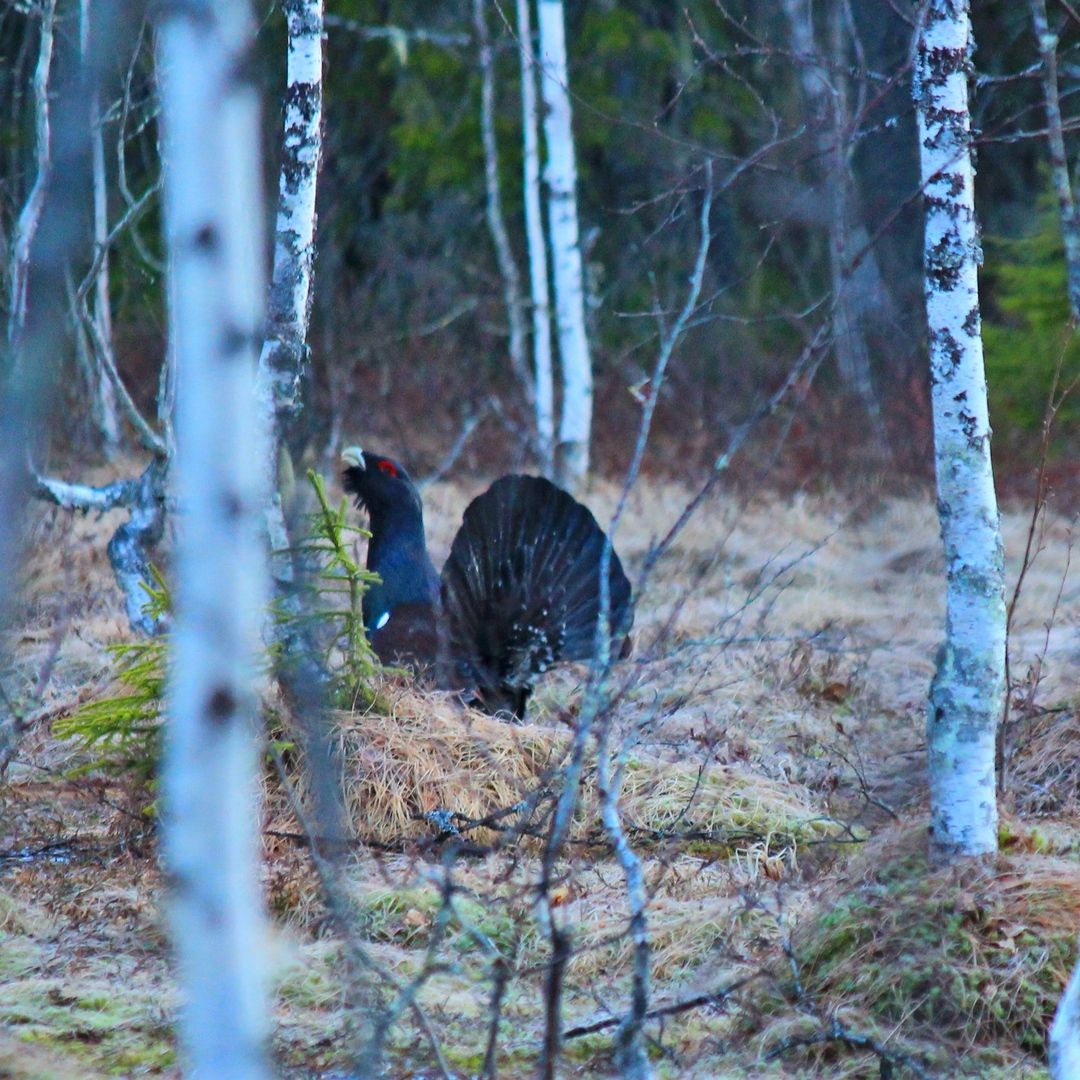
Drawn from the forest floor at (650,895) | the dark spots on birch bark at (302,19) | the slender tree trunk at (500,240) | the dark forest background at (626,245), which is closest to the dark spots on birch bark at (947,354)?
the forest floor at (650,895)

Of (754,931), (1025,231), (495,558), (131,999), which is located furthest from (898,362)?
(131,999)

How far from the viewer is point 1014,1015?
3.20m

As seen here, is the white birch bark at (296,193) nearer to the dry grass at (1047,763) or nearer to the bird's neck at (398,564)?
the bird's neck at (398,564)

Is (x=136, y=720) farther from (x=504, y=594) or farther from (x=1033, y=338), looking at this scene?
(x=1033, y=338)

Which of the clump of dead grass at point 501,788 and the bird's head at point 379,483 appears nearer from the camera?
the clump of dead grass at point 501,788

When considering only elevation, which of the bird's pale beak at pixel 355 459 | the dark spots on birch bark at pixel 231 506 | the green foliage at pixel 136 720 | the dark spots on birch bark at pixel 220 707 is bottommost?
the green foliage at pixel 136 720

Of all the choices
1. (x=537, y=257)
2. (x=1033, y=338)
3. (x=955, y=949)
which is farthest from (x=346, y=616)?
(x=537, y=257)

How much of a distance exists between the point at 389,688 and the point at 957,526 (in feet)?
7.57

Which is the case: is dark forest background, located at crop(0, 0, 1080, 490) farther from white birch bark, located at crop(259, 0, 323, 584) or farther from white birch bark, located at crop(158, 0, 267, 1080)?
white birch bark, located at crop(158, 0, 267, 1080)

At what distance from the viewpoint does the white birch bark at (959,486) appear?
350cm

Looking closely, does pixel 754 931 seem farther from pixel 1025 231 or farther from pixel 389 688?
pixel 1025 231

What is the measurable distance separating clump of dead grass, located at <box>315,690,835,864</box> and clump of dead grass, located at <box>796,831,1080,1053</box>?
1033 mm

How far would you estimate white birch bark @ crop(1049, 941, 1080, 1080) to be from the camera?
2.53 metres

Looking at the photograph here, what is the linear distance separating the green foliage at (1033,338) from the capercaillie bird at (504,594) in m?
5.38
